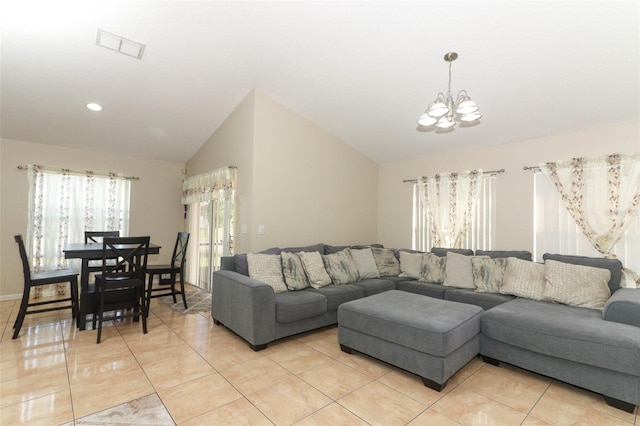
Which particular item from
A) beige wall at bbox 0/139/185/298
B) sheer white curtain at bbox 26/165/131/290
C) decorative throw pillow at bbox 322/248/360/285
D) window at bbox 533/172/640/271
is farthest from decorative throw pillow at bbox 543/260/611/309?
sheer white curtain at bbox 26/165/131/290

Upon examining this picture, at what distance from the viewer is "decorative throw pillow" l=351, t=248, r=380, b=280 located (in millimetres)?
4137

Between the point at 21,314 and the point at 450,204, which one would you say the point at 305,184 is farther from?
the point at 21,314

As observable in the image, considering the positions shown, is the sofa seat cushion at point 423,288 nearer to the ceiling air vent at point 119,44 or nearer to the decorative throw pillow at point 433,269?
the decorative throw pillow at point 433,269

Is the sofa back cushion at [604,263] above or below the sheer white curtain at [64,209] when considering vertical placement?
below

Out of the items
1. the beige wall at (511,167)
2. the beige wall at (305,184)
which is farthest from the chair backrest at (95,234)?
the beige wall at (511,167)

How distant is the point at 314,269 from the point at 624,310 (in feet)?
9.21

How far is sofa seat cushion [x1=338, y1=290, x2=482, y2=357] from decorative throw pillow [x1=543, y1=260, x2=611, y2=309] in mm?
1002

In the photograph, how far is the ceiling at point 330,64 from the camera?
2.44 metres

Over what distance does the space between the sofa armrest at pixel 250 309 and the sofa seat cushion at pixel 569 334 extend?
195cm

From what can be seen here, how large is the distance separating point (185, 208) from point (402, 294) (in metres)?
4.55

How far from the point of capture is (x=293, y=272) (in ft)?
11.5

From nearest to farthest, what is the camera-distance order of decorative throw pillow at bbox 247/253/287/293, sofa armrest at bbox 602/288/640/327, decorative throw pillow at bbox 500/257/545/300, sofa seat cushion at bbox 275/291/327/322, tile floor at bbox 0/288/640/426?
1. tile floor at bbox 0/288/640/426
2. sofa armrest at bbox 602/288/640/327
3. sofa seat cushion at bbox 275/291/327/322
4. decorative throw pillow at bbox 500/257/545/300
5. decorative throw pillow at bbox 247/253/287/293

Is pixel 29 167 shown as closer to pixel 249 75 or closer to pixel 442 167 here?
pixel 249 75

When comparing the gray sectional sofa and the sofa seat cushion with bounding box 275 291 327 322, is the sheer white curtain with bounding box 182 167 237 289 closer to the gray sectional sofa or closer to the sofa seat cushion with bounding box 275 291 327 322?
the gray sectional sofa
